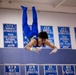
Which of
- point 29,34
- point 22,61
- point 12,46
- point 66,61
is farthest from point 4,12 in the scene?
point 66,61

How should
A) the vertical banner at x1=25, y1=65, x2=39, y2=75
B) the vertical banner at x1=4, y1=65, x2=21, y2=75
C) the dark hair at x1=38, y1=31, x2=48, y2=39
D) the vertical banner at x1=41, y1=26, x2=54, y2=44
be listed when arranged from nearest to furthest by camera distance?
the dark hair at x1=38, y1=31, x2=48, y2=39, the vertical banner at x1=4, y1=65, x2=21, y2=75, the vertical banner at x1=25, y1=65, x2=39, y2=75, the vertical banner at x1=41, y1=26, x2=54, y2=44

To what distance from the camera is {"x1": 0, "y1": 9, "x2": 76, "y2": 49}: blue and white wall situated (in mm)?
6168

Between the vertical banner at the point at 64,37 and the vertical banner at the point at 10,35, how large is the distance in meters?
1.46

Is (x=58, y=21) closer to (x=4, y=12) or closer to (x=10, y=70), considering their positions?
(x=4, y=12)

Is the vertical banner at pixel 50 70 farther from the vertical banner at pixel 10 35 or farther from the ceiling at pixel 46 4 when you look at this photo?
the ceiling at pixel 46 4

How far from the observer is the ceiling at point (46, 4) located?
6293mm

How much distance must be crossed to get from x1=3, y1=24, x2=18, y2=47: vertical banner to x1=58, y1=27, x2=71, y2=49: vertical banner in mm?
1463

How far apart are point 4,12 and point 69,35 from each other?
2.22 m

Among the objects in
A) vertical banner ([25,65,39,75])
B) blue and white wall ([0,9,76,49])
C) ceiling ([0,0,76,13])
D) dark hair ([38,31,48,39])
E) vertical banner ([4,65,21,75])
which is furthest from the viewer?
ceiling ([0,0,76,13])

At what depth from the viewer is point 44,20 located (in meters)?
6.56

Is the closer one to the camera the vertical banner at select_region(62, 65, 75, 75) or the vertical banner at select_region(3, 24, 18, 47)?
the vertical banner at select_region(3, 24, 18, 47)

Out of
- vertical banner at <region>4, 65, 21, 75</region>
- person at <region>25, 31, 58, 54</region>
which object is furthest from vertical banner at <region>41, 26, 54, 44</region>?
person at <region>25, 31, 58, 54</region>

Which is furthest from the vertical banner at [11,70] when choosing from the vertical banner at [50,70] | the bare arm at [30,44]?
the bare arm at [30,44]

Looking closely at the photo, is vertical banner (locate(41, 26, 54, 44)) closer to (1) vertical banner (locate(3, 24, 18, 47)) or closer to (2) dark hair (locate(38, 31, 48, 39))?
(1) vertical banner (locate(3, 24, 18, 47))
